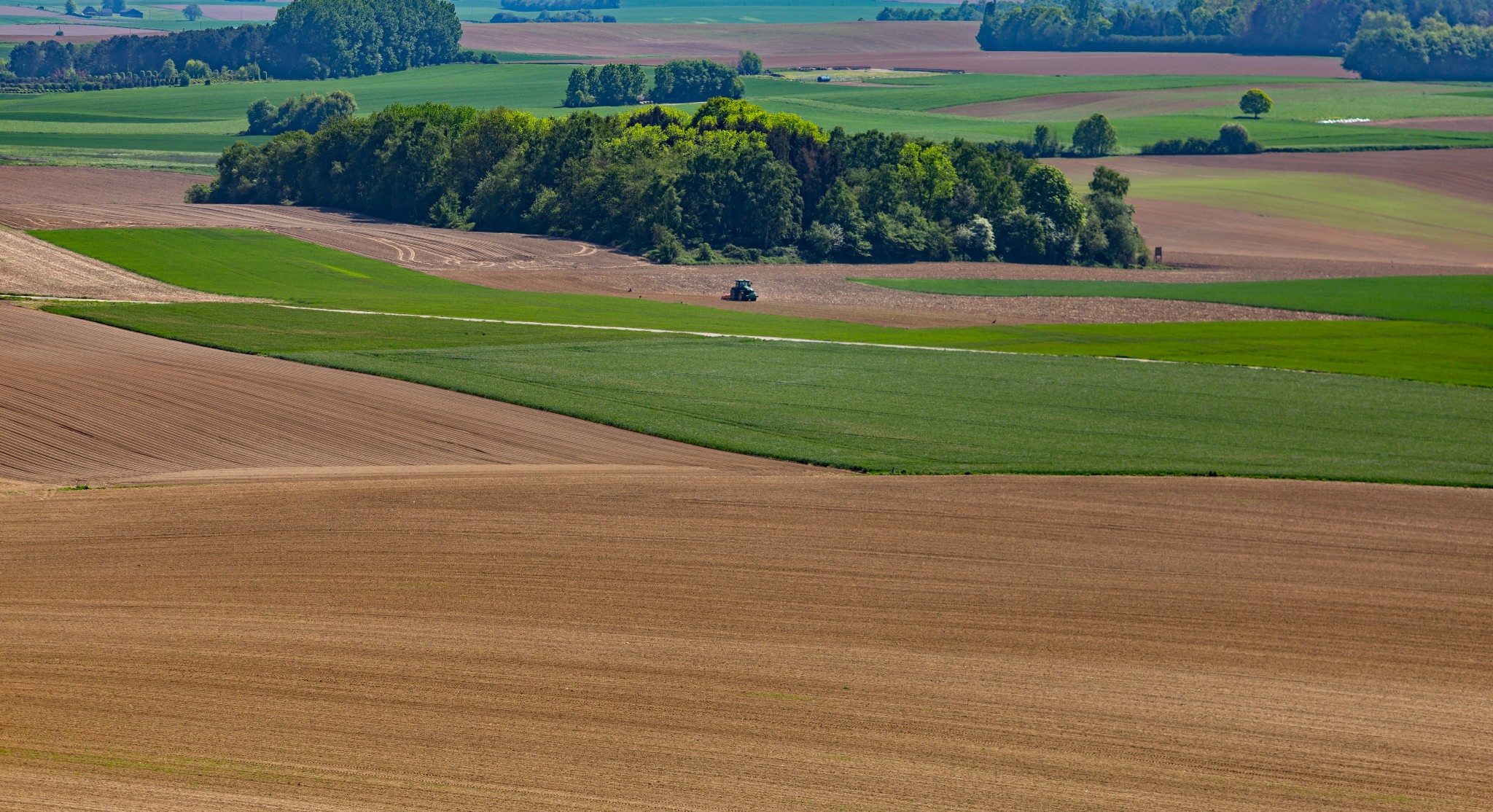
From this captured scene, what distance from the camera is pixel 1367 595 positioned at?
79.3 ft

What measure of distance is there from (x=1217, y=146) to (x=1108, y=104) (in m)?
34.1

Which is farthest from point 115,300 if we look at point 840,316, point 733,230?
point 733,230

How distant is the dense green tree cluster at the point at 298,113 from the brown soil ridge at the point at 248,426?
114652mm

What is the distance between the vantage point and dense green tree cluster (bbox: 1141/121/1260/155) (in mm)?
141250

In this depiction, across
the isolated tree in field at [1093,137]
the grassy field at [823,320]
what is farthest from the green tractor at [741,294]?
the isolated tree in field at [1093,137]

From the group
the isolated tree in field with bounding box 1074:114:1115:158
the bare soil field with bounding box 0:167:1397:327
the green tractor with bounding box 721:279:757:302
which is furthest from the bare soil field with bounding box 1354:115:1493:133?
the green tractor with bounding box 721:279:757:302

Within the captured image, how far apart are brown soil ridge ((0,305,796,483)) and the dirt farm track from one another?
0.61 feet

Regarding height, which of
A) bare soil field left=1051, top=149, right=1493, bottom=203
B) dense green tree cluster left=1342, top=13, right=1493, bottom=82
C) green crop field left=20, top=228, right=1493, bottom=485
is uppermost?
dense green tree cluster left=1342, top=13, right=1493, bottom=82

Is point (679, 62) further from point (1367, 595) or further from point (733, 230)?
point (1367, 595)

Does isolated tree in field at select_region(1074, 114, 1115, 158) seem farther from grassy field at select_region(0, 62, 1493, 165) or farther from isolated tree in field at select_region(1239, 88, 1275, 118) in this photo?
isolated tree in field at select_region(1239, 88, 1275, 118)

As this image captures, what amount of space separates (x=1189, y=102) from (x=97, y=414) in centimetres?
15741

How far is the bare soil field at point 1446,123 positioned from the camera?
485 feet

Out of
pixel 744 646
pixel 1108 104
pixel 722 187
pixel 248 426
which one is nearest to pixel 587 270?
pixel 722 187

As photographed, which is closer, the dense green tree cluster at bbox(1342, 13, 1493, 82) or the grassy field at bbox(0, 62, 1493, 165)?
the grassy field at bbox(0, 62, 1493, 165)
